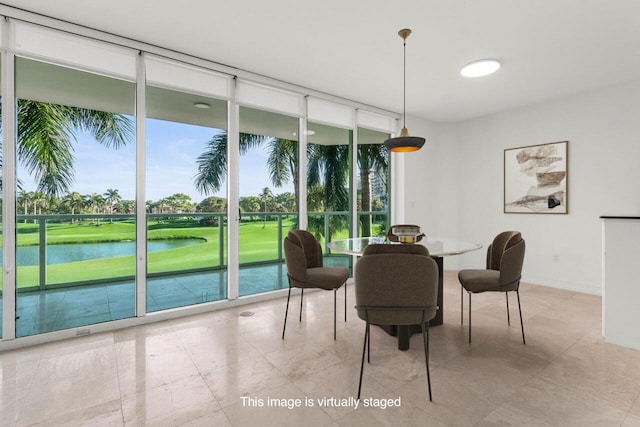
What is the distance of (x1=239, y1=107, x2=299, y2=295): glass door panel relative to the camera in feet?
14.2

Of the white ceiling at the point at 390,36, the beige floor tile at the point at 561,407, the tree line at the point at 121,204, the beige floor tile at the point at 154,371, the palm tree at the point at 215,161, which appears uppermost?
the white ceiling at the point at 390,36

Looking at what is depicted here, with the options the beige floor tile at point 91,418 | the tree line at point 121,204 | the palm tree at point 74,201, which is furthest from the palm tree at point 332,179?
the beige floor tile at point 91,418

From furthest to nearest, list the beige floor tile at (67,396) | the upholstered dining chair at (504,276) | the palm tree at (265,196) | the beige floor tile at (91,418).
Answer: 1. the palm tree at (265,196)
2. the upholstered dining chair at (504,276)
3. the beige floor tile at (67,396)
4. the beige floor tile at (91,418)

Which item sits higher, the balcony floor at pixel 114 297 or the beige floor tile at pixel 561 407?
the balcony floor at pixel 114 297

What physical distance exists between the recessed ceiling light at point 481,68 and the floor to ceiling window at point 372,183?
1.87 metres

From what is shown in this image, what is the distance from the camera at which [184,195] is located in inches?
181

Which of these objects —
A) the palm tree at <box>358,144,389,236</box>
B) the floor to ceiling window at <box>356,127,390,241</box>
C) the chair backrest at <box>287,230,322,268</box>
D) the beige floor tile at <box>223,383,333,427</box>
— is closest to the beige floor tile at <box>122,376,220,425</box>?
the beige floor tile at <box>223,383,333,427</box>

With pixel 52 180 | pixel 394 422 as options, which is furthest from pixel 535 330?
pixel 52 180

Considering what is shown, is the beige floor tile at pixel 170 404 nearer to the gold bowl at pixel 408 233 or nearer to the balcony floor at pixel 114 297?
the balcony floor at pixel 114 297

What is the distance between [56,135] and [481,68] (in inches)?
192

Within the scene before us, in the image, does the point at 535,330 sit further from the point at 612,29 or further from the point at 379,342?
the point at 612,29

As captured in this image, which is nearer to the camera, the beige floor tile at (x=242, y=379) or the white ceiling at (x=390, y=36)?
the beige floor tile at (x=242, y=379)

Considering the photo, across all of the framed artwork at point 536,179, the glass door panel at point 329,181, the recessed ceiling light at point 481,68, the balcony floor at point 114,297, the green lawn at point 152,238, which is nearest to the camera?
the balcony floor at point 114,297

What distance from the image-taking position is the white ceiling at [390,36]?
2566 millimetres
